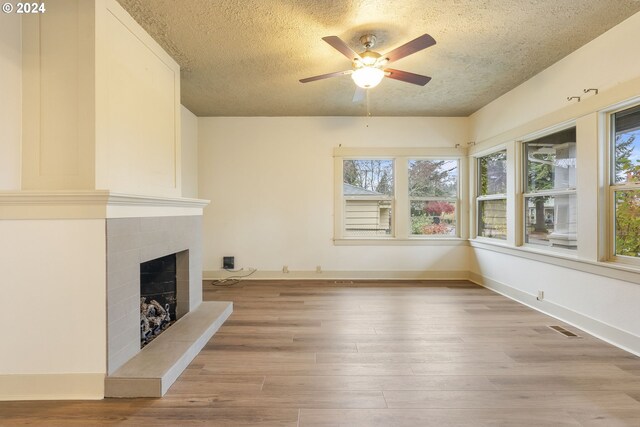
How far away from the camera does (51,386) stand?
5.96 feet

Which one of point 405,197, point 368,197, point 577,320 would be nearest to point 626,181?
point 577,320

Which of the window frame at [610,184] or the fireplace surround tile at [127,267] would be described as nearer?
the fireplace surround tile at [127,267]

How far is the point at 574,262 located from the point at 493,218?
1.60 m

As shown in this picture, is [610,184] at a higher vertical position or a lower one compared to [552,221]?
higher

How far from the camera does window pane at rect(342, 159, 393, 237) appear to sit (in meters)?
5.06

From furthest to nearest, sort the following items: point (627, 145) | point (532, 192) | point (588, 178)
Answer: point (532, 192), point (588, 178), point (627, 145)

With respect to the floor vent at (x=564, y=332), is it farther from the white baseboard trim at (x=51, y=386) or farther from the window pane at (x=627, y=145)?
the white baseboard trim at (x=51, y=386)

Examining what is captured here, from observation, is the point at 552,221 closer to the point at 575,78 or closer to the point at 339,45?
the point at 575,78

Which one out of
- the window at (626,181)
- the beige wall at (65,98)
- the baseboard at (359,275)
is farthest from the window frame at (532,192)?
the beige wall at (65,98)

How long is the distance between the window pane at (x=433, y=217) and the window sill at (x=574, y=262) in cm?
80

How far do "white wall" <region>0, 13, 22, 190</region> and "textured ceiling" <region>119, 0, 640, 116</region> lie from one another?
726 millimetres

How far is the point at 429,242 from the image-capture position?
4.98m

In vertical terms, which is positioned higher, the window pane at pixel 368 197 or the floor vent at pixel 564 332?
the window pane at pixel 368 197

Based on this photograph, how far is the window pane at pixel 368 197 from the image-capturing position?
5.06 m
